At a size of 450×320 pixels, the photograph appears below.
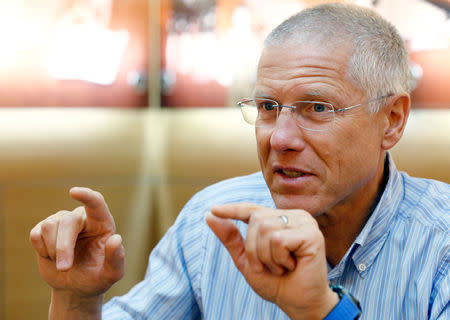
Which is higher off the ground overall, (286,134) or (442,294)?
(286,134)

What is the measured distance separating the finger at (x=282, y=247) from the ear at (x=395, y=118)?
0.56 meters

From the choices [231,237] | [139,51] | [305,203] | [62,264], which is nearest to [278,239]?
[231,237]

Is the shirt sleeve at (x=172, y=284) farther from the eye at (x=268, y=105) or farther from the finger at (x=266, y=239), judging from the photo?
the finger at (x=266, y=239)

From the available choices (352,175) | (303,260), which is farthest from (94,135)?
(303,260)

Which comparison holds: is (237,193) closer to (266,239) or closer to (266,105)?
(266,105)

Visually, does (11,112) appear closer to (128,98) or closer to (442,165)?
(128,98)

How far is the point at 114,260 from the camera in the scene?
→ 1289mm

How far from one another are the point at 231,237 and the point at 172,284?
50 centimetres

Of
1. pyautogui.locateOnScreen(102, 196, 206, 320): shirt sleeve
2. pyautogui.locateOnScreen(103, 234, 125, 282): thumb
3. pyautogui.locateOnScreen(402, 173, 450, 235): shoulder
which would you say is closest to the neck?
pyautogui.locateOnScreen(402, 173, 450, 235): shoulder

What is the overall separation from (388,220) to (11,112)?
2.27 meters

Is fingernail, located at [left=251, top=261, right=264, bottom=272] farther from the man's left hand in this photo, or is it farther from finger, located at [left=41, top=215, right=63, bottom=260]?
finger, located at [left=41, top=215, right=63, bottom=260]

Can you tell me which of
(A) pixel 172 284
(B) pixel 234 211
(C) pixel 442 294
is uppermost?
(B) pixel 234 211

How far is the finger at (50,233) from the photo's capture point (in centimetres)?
124

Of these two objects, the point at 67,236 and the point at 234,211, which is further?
the point at 67,236
